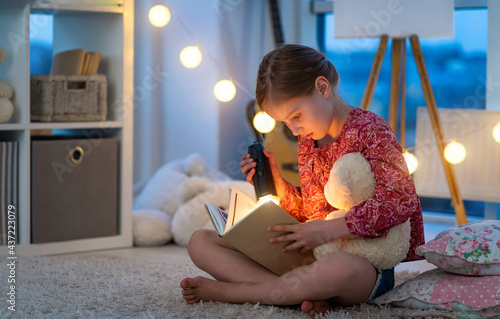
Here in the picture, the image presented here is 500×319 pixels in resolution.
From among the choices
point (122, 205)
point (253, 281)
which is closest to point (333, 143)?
point (253, 281)

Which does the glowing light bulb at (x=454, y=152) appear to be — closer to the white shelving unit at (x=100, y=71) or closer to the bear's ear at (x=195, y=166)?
the bear's ear at (x=195, y=166)

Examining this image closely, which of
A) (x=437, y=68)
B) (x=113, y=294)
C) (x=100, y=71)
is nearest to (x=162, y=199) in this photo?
(x=100, y=71)

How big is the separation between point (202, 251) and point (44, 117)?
0.81 m

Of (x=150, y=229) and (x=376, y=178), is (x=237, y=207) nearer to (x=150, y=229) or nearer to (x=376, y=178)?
(x=376, y=178)

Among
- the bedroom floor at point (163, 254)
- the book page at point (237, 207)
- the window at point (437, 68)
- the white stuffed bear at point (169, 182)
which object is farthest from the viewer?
A: the window at point (437, 68)

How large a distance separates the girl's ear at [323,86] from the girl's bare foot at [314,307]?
1.25 feet

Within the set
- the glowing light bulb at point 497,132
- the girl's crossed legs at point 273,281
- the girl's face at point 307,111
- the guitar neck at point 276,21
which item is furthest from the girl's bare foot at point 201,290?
the guitar neck at point 276,21

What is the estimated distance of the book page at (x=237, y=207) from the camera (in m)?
1.15

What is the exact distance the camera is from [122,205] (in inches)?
73.4

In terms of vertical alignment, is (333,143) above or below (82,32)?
below

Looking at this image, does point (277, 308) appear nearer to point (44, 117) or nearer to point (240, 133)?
point (44, 117)

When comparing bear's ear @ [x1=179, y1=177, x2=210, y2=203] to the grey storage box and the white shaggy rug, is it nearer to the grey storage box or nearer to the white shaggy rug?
the grey storage box

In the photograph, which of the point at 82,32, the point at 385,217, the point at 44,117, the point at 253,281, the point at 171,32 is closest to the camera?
the point at 385,217

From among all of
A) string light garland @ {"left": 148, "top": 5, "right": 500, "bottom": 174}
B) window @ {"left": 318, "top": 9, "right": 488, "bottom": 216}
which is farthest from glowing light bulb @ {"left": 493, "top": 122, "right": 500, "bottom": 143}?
window @ {"left": 318, "top": 9, "right": 488, "bottom": 216}
